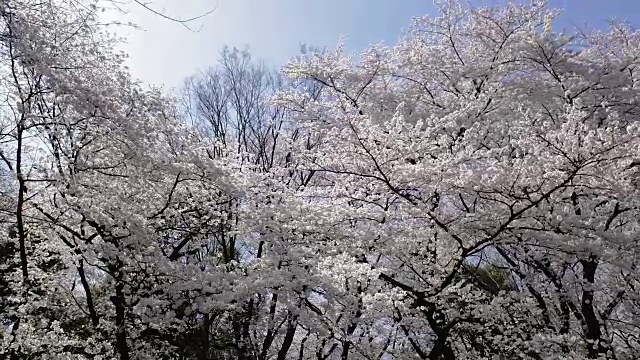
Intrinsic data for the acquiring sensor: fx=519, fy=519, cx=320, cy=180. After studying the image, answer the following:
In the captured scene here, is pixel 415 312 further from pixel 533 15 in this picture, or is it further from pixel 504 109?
pixel 533 15

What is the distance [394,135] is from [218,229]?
131 inches

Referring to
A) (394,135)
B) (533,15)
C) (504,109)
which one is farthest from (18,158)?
(533,15)

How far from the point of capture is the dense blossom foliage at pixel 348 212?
18.3 feet

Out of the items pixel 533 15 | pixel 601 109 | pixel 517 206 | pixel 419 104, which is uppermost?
pixel 533 15

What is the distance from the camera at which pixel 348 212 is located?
656 cm

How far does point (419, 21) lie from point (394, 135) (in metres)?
4.23

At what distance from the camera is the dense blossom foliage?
18.3 feet

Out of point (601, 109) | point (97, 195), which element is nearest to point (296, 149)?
point (97, 195)

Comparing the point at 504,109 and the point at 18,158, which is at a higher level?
the point at 504,109

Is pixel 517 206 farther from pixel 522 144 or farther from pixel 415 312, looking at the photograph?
pixel 415 312

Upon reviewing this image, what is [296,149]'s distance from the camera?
308 inches

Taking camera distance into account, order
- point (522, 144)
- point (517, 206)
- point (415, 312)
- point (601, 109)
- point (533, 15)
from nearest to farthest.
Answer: point (522, 144) → point (517, 206) → point (415, 312) → point (601, 109) → point (533, 15)

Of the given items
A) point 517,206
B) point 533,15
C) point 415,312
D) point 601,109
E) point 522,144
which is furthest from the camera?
point 533,15

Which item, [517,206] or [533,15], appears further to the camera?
[533,15]
